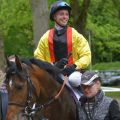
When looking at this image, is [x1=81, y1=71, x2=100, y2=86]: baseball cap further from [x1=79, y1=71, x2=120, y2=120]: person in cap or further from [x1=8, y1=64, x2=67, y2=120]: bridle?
[x1=8, y1=64, x2=67, y2=120]: bridle

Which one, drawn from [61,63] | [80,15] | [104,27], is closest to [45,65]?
[61,63]

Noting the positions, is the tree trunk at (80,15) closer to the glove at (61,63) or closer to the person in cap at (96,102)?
the glove at (61,63)

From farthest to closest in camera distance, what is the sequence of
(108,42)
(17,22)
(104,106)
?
1. (108,42)
2. (17,22)
3. (104,106)

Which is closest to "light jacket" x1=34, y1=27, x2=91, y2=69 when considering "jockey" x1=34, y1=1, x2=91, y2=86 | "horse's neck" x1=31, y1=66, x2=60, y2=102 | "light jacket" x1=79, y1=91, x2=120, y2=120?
"jockey" x1=34, y1=1, x2=91, y2=86

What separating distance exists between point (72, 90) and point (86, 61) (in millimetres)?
521

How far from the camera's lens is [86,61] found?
652 cm

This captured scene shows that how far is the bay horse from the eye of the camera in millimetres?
5172

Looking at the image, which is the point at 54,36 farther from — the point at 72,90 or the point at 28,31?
the point at 28,31

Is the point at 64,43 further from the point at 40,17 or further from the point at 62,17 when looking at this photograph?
the point at 40,17

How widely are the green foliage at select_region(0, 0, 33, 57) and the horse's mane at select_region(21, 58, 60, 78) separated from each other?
20.2 metres

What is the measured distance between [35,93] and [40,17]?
30.5 ft

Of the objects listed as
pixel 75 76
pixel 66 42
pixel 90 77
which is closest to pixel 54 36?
pixel 66 42

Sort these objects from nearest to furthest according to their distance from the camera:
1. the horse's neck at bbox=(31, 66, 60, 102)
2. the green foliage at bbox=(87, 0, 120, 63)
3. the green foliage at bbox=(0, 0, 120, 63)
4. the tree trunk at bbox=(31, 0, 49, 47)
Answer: the horse's neck at bbox=(31, 66, 60, 102) < the tree trunk at bbox=(31, 0, 49, 47) < the green foliage at bbox=(0, 0, 120, 63) < the green foliage at bbox=(87, 0, 120, 63)

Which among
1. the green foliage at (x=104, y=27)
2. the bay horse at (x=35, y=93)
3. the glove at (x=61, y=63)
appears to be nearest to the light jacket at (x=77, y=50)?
the glove at (x=61, y=63)
